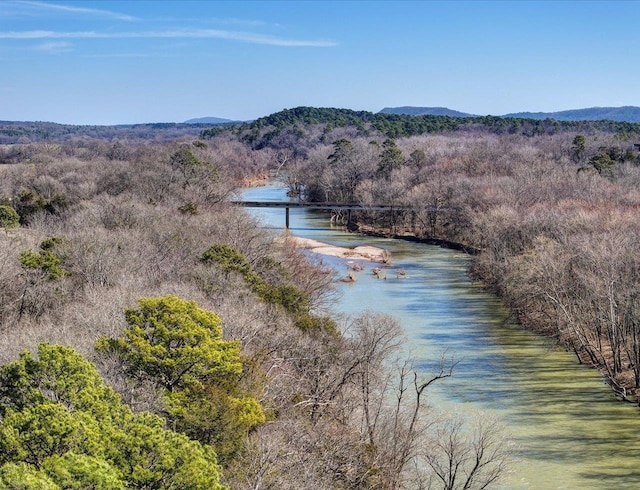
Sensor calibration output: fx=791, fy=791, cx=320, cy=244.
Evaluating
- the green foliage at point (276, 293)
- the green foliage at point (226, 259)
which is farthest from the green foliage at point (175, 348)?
the green foliage at point (226, 259)

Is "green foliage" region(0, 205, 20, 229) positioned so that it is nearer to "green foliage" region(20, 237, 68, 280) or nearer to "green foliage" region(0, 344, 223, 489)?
"green foliage" region(20, 237, 68, 280)

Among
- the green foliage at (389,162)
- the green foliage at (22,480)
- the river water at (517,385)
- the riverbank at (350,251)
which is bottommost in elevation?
the river water at (517,385)

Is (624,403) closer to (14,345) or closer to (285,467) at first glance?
(285,467)

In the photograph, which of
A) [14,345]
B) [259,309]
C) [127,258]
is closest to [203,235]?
[127,258]

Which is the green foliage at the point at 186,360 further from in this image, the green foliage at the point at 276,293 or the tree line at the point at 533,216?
the tree line at the point at 533,216

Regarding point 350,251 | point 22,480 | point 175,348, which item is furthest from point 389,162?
point 22,480

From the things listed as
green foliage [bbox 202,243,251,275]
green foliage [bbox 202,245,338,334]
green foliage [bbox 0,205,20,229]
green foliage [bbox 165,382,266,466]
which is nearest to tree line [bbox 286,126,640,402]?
green foliage [bbox 202,245,338,334]
